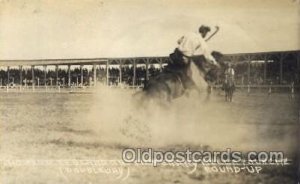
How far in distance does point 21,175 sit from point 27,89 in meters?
0.22

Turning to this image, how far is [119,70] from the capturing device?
1.33 m

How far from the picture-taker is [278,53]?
1302mm

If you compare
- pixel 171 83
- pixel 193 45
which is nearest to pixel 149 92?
pixel 171 83

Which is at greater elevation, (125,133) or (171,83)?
(171,83)

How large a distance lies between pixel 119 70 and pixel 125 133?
0.53 feet

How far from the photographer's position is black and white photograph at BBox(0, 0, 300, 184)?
1309mm

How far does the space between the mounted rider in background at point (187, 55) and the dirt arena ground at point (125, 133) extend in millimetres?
59

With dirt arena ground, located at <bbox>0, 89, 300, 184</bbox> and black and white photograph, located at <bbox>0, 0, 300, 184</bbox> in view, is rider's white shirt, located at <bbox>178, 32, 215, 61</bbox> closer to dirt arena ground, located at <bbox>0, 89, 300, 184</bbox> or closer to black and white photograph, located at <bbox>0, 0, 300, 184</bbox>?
black and white photograph, located at <bbox>0, 0, 300, 184</bbox>

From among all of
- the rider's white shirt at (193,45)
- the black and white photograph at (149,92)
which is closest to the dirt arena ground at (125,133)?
the black and white photograph at (149,92)

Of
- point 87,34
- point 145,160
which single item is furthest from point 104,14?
point 145,160

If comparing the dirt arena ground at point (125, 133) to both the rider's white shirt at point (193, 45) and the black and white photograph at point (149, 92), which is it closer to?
the black and white photograph at point (149, 92)

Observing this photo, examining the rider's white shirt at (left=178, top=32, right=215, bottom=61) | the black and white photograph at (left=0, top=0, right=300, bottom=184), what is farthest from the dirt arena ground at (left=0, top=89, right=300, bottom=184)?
the rider's white shirt at (left=178, top=32, right=215, bottom=61)

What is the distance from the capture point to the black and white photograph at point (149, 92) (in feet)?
4.29

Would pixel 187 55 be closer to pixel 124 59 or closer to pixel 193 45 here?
pixel 193 45
